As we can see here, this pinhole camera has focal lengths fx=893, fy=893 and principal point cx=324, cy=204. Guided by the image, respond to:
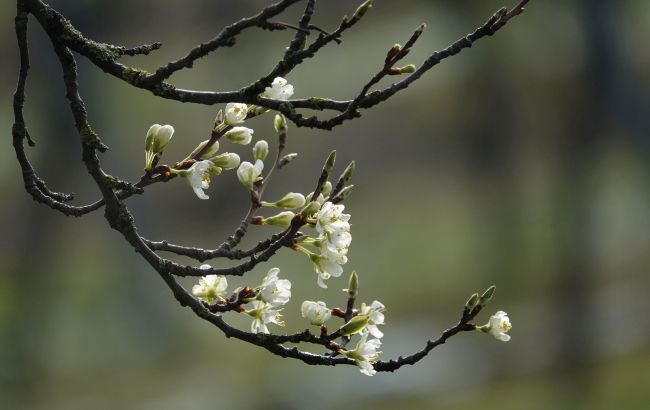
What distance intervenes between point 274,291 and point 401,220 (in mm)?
12354

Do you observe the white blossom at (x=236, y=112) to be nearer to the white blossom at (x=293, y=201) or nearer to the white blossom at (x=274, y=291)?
the white blossom at (x=293, y=201)

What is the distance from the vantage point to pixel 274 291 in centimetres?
167

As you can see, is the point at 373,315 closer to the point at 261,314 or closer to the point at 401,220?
the point at 261,314

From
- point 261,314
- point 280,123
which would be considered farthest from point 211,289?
point 280,123

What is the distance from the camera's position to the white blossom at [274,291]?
1659mm

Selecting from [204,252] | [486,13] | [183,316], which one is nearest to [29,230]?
[183,316]

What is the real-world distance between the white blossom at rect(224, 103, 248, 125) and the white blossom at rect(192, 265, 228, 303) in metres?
0.33

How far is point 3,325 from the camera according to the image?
10531mm

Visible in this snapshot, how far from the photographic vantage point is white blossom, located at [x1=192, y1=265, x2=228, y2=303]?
177cm

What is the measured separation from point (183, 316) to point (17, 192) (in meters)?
4.90

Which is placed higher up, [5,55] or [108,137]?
[5,55]

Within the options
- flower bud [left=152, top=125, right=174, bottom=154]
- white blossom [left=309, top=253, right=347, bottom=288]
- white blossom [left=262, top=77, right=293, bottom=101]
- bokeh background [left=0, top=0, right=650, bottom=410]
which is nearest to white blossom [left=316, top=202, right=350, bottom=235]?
white blossom [left=309, top=253, right=347, bottom=288]

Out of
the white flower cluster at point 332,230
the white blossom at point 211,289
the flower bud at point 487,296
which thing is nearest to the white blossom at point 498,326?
the flower bud at point 487,296

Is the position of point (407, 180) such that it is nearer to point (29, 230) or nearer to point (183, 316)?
point (183, 316)
